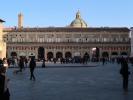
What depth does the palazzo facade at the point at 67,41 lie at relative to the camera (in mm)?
145250

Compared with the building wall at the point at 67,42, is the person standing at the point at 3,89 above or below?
below

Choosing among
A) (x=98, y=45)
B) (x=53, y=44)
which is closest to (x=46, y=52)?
(x=53, y=44)

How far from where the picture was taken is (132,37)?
470 feet

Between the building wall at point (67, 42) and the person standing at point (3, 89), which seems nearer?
the person standing at point (3, 89)

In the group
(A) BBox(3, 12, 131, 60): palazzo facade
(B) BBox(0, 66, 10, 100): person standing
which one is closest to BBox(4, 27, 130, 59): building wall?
(A) BBox(3, 12, 131, 60): palazzo facade

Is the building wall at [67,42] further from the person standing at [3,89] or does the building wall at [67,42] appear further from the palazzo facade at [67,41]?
the person standing at [3,89]

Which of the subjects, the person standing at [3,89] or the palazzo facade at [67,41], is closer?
the person standing at [3,89]

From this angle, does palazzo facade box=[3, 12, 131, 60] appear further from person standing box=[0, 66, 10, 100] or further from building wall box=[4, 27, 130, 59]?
person standing box=[0, 66, 10, 100]

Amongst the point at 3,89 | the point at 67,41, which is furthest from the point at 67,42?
the point at 3,89

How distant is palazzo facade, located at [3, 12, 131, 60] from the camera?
5719 inches

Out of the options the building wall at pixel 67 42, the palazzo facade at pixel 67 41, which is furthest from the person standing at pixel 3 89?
the building wall at pixel 67 42

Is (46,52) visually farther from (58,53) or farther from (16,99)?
(16,99)

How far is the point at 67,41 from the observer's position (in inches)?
5773

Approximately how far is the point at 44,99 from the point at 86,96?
1.73m
